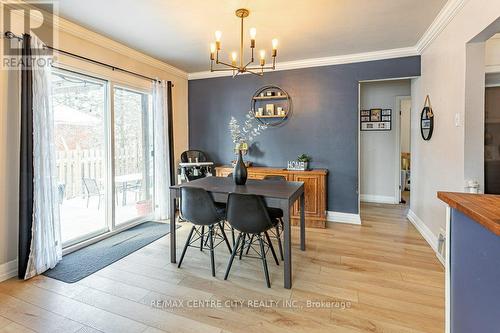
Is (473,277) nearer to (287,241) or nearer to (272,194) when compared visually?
A: (287,241)

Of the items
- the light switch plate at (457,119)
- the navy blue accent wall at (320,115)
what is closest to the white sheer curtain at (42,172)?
the navy blue accent wall at (320,115)

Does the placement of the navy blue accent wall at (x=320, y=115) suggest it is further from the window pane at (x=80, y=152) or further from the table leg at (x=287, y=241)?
the table leg at (x=287, y=241)

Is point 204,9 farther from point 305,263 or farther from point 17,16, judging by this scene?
point 305,263

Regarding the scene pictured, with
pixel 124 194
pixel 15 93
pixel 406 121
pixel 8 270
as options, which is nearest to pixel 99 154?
pixel 124 194

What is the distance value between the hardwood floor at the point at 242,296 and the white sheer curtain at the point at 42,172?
0.85 ft

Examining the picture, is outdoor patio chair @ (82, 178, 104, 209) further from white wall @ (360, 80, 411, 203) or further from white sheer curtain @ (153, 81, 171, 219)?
white wall @ (360, 80, 411, 203)

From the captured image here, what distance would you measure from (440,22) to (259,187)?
2621 millimetres

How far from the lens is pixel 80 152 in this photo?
3.23 meters

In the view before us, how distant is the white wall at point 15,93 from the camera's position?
7.75 feet

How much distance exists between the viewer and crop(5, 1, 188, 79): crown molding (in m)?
2.66

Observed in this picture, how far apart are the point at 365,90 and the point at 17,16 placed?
540 cm

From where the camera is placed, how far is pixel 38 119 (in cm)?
244

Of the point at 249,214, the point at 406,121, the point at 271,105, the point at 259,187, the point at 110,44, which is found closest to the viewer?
the point at 249,214

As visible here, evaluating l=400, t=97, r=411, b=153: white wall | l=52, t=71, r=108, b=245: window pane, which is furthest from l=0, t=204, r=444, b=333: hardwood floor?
l=400, t=97, r=411, b=153: white wall
